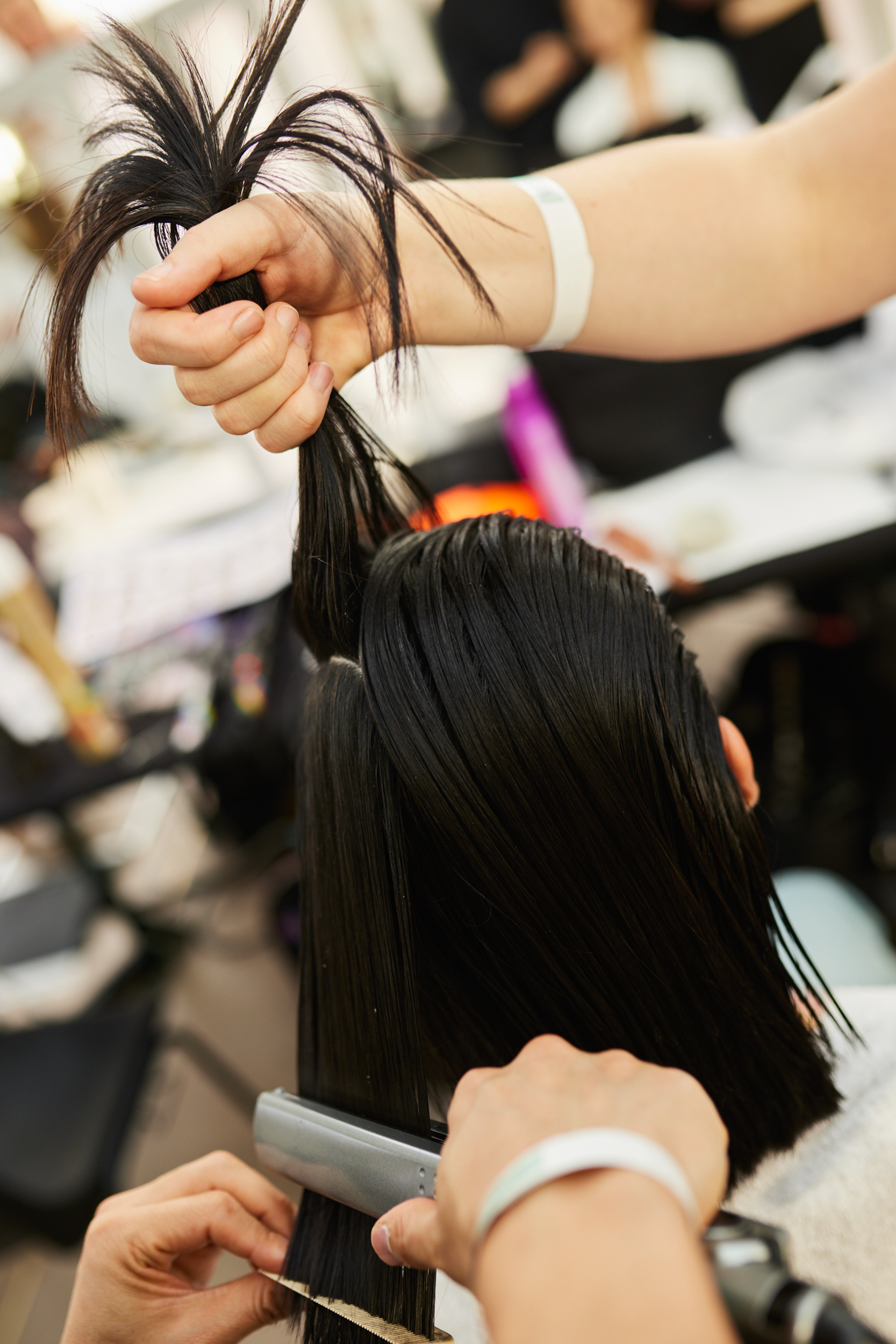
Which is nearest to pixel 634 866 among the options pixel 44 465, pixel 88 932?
pixel 88 932

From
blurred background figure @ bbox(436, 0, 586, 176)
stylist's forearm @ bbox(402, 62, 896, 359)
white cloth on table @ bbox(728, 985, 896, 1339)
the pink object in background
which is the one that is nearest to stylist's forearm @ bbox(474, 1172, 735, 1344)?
white cloth on table @ bbox(728, 985, 896, 1339)

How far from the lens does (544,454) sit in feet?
5.67

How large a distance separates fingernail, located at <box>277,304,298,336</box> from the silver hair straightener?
0.51 metres

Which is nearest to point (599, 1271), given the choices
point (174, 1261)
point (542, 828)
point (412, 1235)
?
point (412, 1235)

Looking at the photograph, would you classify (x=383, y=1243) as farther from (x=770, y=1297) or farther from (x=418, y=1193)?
(x=770, y=1297)

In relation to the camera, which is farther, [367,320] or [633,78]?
[633,78]

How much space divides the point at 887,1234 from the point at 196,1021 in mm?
1766

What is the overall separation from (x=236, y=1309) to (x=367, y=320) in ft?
2.56

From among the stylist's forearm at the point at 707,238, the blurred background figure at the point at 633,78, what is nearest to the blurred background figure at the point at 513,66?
the blurred background figure at the point at 633,78

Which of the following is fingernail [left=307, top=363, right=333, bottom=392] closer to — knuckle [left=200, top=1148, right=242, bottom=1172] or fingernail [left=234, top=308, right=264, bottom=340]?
fingernail [left=234, top=308, right=264, bottom=340]

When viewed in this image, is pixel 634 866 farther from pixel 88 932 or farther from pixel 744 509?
pixel 88 932

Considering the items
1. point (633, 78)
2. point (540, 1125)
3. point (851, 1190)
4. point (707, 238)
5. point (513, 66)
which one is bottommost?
point (851, 1190)

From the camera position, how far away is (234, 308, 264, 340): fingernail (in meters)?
0.51

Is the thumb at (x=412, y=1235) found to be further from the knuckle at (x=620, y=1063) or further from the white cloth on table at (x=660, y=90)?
the white cloth on table at (x=660, y=90)
